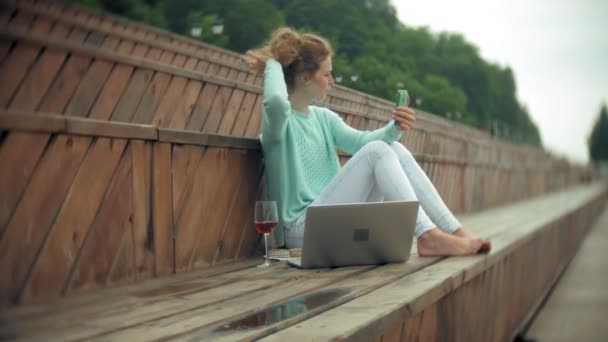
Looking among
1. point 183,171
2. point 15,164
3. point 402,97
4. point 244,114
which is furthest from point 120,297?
point 244,114

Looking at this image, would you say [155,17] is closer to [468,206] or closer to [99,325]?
[99,325]

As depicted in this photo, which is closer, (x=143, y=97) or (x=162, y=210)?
(x=162, y=210)

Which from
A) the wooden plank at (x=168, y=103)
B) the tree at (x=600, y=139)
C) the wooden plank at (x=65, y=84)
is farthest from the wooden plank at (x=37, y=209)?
the tree at (x=600, y=139)

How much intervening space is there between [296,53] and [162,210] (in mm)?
944

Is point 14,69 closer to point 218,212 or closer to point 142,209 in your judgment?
point 142,209

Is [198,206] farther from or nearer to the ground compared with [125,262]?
farther from the ground

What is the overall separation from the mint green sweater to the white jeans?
0.08m

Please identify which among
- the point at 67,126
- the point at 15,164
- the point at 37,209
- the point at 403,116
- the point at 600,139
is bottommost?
the point at 37,209

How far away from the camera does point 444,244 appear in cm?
244

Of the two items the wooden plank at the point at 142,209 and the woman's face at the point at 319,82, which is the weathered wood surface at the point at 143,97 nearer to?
the wooden plank at the point at 142,209

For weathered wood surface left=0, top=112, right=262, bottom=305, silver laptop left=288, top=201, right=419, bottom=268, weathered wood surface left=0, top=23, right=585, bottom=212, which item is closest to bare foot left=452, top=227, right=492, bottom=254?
silver laptop left=288, top=201, right=419, bottom=268

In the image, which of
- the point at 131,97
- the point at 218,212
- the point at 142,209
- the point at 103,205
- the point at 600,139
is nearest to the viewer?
the point at 103,205

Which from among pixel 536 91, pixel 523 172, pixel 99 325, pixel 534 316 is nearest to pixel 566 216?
pixel 534 316

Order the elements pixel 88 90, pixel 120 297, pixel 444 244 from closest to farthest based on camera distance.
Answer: pixel 120 297 → pixel 444 244 → pixel 88 90
